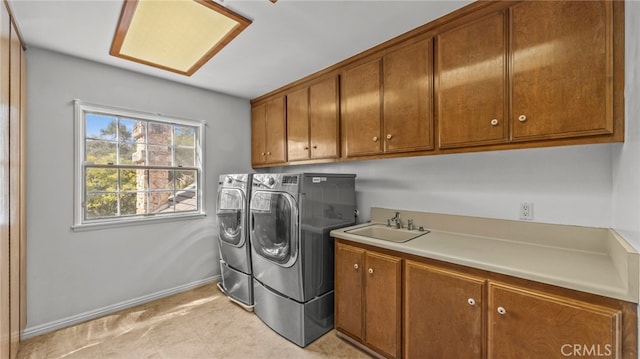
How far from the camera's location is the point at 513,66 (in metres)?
1.47

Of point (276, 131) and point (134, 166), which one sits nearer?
point (134, 166)

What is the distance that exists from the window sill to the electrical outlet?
3.17 metres

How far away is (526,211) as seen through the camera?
1.69 meters

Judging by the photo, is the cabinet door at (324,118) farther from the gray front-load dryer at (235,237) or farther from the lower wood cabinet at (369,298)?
the lower wood cabinet at (369,298)

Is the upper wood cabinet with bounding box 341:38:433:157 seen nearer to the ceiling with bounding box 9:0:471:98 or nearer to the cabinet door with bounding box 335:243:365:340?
the ceiling with bounding box 9:0:471:98

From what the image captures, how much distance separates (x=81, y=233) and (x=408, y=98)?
3.16m

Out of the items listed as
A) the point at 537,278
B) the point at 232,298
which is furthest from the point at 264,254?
the point at 537,278

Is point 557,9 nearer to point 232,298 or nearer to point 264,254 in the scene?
point 264,254

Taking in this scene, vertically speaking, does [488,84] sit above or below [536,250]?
above

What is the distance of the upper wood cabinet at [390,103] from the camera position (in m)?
1.85

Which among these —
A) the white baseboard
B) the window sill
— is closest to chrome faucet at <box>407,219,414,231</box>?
the window sill

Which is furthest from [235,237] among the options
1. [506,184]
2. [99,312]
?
[506,184]

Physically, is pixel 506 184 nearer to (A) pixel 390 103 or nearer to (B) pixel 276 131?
(A) pixel 390 103

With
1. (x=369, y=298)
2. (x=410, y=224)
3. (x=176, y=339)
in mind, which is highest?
(x=410, y=224)
